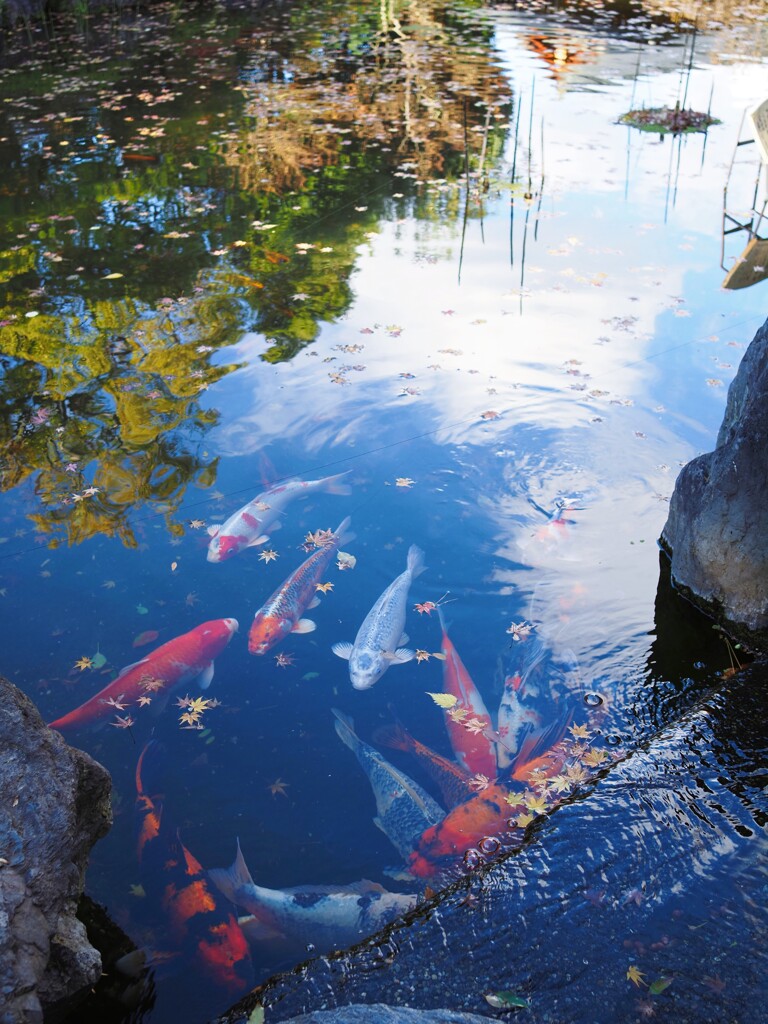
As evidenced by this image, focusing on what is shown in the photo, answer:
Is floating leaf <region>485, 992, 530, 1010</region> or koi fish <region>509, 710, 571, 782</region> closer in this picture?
floating leaf <region>485, 992, 530, 1010</region>

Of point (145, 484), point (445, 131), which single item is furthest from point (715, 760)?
point (445, 131)

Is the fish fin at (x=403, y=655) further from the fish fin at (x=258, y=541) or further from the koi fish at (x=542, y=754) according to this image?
the fish fin at (x=258, y=541)

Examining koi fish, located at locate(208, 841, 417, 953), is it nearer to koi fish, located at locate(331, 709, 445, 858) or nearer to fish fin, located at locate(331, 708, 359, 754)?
koi fish, located at locate(331, 709, 445, 858)

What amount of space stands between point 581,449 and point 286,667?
2.96 m

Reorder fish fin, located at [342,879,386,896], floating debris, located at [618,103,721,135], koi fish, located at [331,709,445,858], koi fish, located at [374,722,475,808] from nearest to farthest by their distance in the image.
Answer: fish fin, located at [342,879,386,896] < koi fish, located at [331,709,445,858] < koi fish, located at [374,722,475,808] < floating debris, located at [618,103,721,135]

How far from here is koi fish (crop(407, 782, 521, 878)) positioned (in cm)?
370

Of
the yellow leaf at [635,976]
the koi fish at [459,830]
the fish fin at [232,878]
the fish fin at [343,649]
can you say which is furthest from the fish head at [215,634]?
the yellow leaf at [635,976]

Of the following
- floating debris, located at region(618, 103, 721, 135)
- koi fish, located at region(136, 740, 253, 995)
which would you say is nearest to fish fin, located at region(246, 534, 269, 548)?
koi fish, located at region(136, 740, 253, 995)

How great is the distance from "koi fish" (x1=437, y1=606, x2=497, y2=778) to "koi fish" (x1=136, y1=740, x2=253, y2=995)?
4.46ft

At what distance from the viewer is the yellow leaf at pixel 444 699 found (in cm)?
448

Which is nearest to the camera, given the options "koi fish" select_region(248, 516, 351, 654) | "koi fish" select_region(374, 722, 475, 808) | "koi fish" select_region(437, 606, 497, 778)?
"koi fish" select_region(374, 722, 475, 808)

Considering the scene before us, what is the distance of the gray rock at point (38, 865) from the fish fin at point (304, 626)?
1.85 m

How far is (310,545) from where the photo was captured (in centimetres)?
554

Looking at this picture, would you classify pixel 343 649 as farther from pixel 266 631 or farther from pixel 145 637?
pixel 145 637
